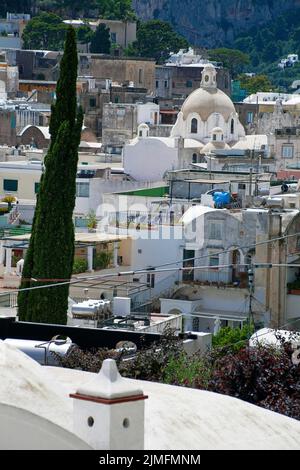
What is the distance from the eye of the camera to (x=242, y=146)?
2886 inches

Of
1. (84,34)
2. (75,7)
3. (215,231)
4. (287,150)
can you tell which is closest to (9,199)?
(215,231)

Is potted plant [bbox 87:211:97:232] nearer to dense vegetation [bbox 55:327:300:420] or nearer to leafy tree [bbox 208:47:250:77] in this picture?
dense vegetation [bbox 55:327:300:420]

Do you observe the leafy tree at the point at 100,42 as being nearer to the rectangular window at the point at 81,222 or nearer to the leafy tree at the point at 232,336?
the rectangular window at the point at 81,222

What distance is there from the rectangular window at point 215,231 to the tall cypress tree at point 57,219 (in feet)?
25.4

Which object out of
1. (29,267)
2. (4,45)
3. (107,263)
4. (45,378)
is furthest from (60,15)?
(45,378)

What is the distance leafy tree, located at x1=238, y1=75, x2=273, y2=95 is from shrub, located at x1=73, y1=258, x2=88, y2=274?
8376 cm

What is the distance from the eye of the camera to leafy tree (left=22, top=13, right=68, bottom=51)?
122 m

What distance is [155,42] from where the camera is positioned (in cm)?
12812

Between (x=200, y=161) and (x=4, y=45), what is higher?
(x=4, y=45)

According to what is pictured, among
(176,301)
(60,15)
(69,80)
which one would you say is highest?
(60,15)

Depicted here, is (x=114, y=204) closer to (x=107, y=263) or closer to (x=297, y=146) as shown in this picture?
(x=107, y=263)

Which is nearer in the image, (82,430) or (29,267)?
(82,430)

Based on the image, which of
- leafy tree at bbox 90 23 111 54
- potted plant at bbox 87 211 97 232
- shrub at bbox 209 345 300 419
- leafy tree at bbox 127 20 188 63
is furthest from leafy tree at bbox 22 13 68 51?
shrub at bbox 209 345 300 419
